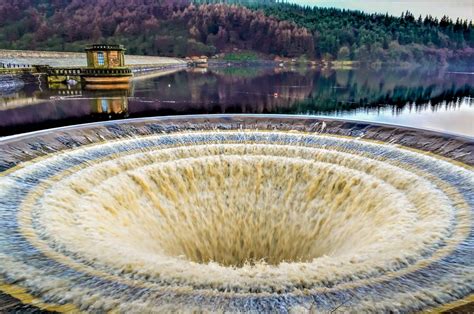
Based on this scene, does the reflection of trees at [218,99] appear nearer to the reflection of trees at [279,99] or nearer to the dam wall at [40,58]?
the reflection of trees at [279,99]

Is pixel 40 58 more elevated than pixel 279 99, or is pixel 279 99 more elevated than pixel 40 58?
pixel 40 58

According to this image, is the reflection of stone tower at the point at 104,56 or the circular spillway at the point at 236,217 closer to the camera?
the circular spillway at the point at 236,217

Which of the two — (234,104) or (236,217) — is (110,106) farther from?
(236,217)

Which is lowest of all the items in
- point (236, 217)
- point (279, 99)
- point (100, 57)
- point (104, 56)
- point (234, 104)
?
point (279, 99)

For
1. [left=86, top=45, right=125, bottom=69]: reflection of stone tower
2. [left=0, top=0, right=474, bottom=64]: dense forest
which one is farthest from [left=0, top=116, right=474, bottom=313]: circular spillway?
[left=0, top=0, right=474, bottom=64]: dense forest

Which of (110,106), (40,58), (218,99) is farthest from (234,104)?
(40,58)

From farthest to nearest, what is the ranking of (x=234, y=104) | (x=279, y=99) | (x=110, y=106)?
(x=279, y=99)
(x=234, y=104)
(x=110, y=106)

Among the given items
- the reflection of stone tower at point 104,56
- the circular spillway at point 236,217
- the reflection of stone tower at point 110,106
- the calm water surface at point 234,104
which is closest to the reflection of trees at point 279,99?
the calm water surface at point 234,104
